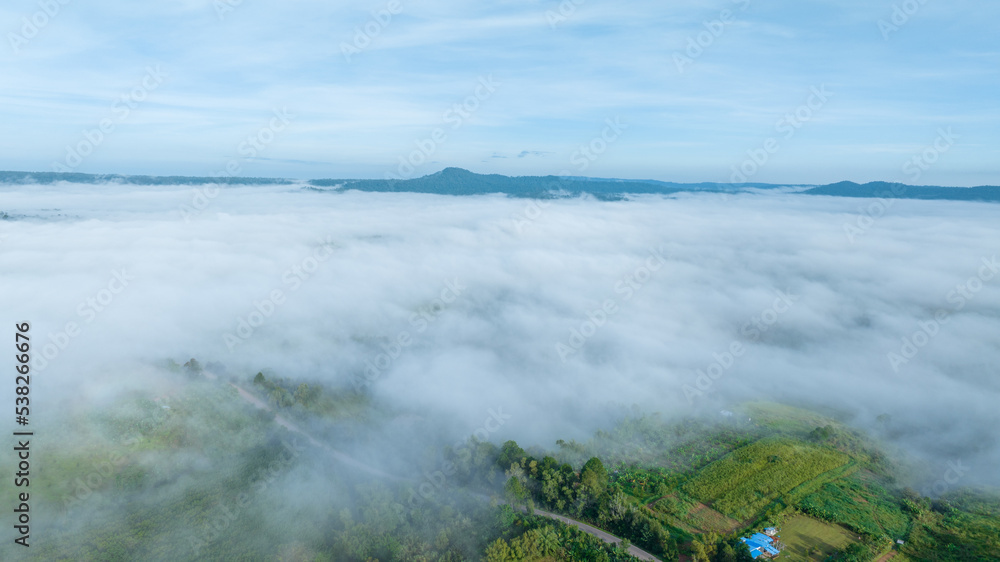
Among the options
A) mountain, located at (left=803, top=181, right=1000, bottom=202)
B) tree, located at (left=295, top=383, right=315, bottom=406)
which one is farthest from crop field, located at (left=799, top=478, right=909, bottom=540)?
mountain, located at (left=803, top=181, right=1000, bottom=202)

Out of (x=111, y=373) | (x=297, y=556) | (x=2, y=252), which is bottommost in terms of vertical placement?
(x=297, y=556)

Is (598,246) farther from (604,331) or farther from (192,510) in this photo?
(192,510)

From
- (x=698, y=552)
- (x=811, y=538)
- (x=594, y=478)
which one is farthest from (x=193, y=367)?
(x=811, y=538)

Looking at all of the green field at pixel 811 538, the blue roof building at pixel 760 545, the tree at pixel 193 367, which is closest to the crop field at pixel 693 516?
the blue roof building at pixel 760 545

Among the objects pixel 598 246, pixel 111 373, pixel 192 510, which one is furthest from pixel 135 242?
pixel 598 246

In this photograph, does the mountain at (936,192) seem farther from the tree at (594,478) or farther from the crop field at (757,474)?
the tree at (594,478)
